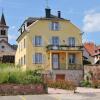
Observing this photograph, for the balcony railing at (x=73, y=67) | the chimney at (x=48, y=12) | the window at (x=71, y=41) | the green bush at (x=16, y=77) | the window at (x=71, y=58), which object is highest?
the chimney at (x=48, y=12)

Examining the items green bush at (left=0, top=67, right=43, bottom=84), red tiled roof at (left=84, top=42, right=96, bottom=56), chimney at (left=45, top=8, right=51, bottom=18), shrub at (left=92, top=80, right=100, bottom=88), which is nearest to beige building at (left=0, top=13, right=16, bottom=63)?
red tiled roof at (left=84, top=42, right=96, bottom=56)

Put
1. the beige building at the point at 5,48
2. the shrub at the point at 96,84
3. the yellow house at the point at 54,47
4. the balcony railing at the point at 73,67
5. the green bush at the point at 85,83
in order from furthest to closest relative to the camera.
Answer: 1. the beige building at the point at 5,48
2. the balcony railing at the point at 73,67
3. the yellow house at the point at 54,47
4. the green bush at the point at 85,83
5. the shrub at the point at 96,84

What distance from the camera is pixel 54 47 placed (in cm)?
6538

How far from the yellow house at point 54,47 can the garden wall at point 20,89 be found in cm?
2270

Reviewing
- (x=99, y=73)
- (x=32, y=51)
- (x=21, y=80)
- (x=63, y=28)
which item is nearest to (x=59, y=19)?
(x=63, y=28)

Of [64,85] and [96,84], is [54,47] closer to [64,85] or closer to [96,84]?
[96,84]

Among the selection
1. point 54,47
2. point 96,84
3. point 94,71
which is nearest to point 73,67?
point 54,47

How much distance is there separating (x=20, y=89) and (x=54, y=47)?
24.9 metres

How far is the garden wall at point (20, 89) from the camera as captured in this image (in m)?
40.8

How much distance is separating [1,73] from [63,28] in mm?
27159

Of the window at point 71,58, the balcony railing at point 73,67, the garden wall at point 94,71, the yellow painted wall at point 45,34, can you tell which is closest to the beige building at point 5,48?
the yellow painted wall at point 45,34

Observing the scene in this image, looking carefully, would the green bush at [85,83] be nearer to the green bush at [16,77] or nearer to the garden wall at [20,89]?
the green bush at [16,77]

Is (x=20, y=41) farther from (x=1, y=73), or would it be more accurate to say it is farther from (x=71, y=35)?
(x=1, y=73)

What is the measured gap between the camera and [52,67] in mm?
65375
